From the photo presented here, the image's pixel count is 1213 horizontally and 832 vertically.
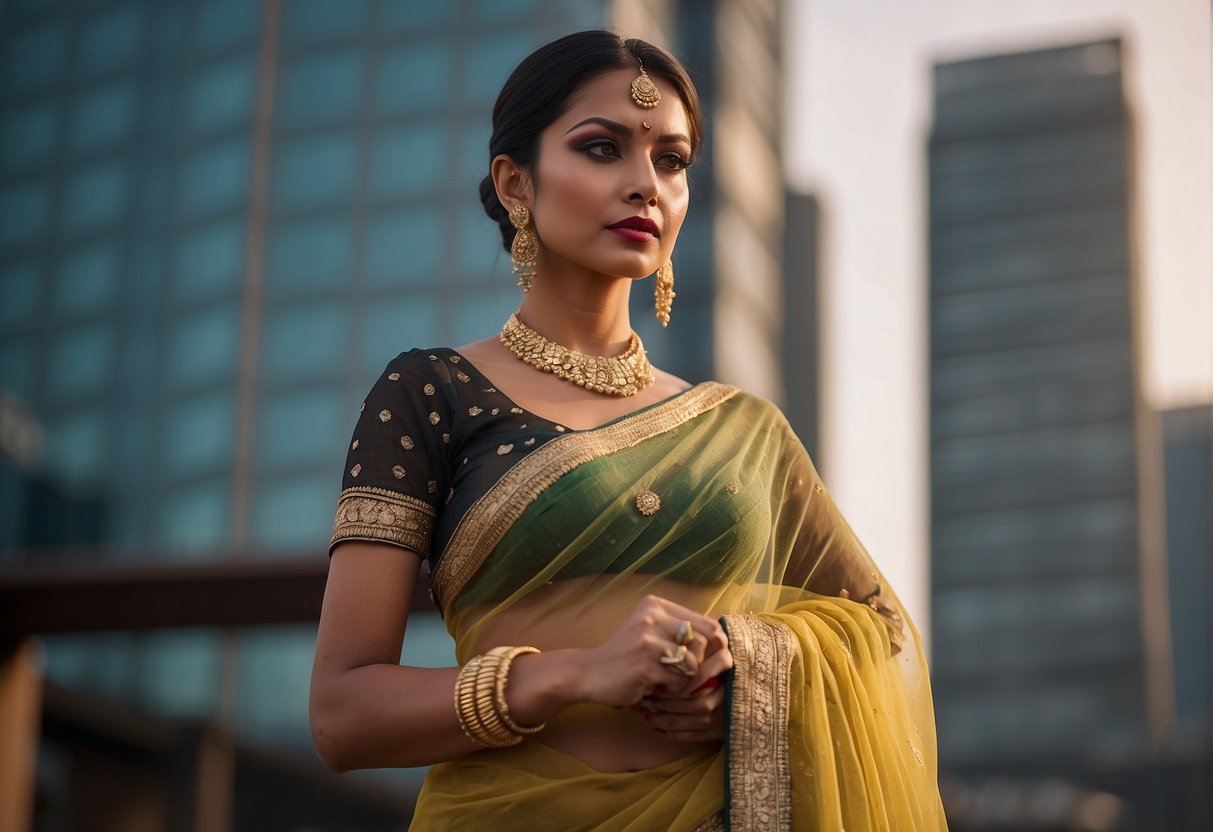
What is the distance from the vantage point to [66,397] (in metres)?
57.0

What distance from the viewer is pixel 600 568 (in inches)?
87.8

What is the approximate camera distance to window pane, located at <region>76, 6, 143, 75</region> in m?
58.8

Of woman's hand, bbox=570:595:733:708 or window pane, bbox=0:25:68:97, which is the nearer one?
woman's hand, bbox=570:595:733:708

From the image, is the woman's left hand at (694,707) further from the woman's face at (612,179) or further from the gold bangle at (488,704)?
the woman's face at (612,179)

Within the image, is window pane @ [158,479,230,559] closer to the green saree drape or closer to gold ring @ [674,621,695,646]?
the green saree drape

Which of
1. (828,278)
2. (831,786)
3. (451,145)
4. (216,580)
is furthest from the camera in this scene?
(828,278)

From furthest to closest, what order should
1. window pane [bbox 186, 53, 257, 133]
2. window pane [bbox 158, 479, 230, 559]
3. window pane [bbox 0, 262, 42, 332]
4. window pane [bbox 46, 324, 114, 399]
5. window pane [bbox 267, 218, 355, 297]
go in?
window pane [bbox 0, 262, 42, 332] → window pane [bbox 46, 324, 114, 399] → window pane [bbox 186, 53, 257, 133] → window pane [bbox 267, 218, 355, 297] → window pane [bbox 158, 479, 230, 559]

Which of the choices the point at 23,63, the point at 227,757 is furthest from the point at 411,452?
the point at 23,63

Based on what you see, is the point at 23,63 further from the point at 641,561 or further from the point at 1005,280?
the point at 641,561

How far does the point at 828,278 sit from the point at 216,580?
76940mm

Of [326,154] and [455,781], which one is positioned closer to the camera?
[455,781]

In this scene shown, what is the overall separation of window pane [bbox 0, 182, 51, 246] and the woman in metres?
60.3

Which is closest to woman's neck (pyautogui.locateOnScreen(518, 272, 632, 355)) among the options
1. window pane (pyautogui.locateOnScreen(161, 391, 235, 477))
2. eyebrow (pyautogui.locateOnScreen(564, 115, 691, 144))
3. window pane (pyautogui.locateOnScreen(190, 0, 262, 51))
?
eyebrow (pyautogui.locateOnScreen(564, 115, 691, 144))

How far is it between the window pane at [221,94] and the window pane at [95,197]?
128 inches
